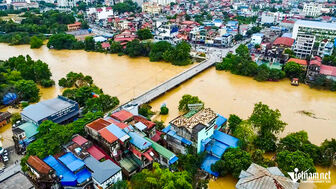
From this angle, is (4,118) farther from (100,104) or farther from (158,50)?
(158,50)

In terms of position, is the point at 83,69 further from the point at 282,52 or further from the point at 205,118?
the point at 282,52

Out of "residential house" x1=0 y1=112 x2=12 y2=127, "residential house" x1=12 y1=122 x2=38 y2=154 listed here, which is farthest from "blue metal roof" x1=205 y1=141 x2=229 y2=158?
"residential house" x1=0 y1=112 x2=12 y2=127

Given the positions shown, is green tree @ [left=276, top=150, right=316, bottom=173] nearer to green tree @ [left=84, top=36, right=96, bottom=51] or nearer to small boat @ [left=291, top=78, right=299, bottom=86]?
small boat @ [left=291, top=78, right=299, bottom=86]

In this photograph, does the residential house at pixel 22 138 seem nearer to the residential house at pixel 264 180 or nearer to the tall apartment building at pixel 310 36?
the residential house at pixel 264 180

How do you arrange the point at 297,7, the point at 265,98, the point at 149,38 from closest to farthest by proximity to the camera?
the point at 265,98, the point at 149,38, the point at 297,7

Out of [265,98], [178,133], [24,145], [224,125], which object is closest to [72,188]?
[24,145]

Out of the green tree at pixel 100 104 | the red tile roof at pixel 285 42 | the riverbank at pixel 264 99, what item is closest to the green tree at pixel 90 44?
the riverbank at pixel 264 99

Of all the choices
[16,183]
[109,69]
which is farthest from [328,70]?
[16,183]
